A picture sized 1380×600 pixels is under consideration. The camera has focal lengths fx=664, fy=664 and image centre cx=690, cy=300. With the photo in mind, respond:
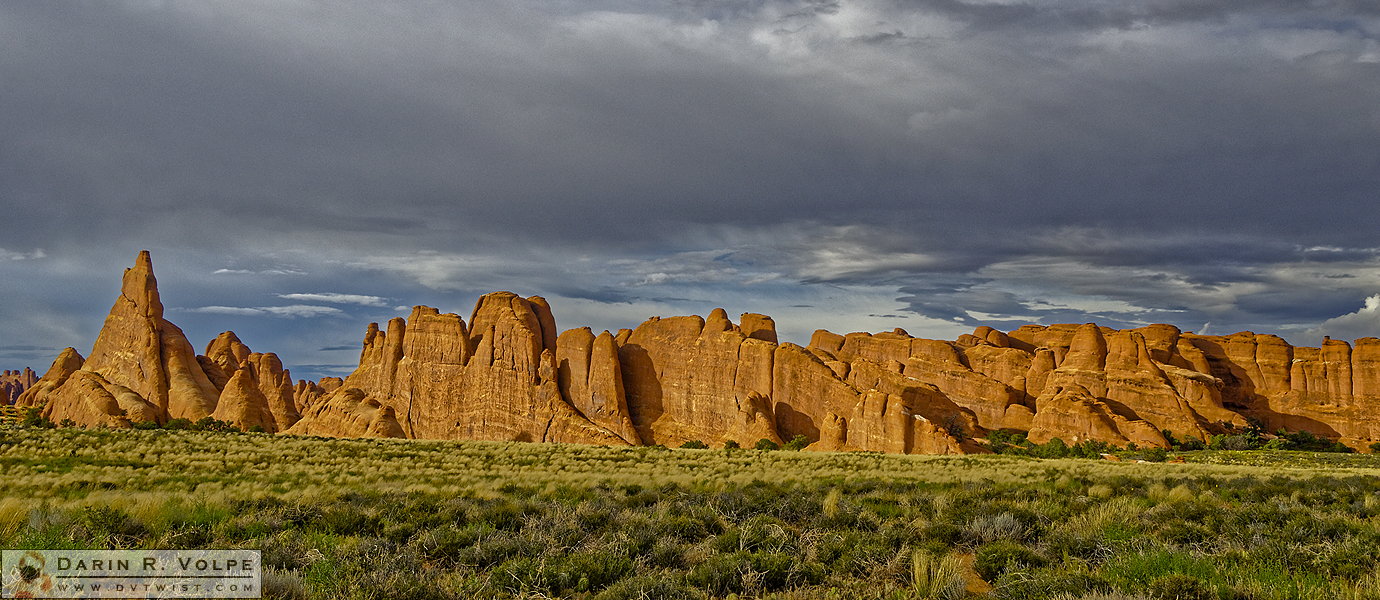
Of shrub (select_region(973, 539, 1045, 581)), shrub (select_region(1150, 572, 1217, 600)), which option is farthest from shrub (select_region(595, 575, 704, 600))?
shrub (select_region(1150, 572, 1217, 600))

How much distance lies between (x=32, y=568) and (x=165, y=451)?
33.5 m

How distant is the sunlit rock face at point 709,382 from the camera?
76625 millimetres

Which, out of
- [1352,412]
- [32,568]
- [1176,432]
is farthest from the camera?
[1352,412]

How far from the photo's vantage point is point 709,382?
283 feet

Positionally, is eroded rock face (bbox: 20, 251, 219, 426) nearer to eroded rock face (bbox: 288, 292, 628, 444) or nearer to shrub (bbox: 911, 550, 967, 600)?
eroded rock face (bbox: 288, 292, 628, 444)

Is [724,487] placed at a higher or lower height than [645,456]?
higher

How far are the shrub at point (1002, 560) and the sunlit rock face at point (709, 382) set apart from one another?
5977cm

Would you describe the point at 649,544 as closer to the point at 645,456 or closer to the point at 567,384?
the point at 645,456

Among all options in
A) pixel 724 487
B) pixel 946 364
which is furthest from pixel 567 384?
pixel 724 487

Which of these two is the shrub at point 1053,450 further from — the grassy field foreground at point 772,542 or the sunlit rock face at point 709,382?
the grassy field foreground at point 772,542

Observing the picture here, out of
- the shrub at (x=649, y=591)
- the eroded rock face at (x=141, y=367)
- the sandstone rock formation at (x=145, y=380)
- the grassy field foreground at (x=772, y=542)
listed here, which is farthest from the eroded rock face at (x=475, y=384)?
the shrub at (x=649, y=591)

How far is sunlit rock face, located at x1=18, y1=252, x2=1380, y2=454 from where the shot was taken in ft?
251

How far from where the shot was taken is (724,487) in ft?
57.6

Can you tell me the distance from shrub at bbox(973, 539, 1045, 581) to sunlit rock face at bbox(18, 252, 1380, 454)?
59.8m
